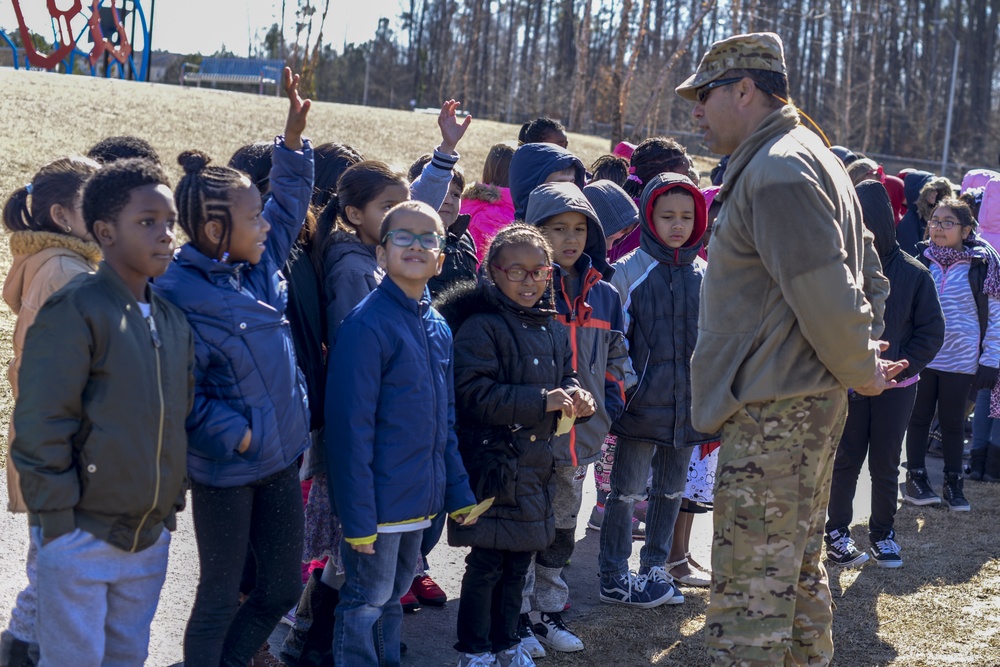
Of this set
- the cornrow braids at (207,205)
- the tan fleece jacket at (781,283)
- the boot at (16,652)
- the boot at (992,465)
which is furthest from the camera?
the boot at (992,465)

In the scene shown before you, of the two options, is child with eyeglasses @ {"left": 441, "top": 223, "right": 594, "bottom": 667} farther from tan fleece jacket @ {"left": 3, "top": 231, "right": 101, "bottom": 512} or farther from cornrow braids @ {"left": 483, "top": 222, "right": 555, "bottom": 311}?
tan fleece jacket @ {"left": 3, "top": 231, "right": 101, "bottom": 512}

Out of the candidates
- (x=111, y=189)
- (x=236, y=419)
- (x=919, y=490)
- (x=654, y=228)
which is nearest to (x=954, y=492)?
(x=919, y=490)

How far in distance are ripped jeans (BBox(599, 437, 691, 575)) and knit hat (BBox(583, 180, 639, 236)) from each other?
43.7 inches

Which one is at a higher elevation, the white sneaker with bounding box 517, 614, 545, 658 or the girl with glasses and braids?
the girl with glasses and braids

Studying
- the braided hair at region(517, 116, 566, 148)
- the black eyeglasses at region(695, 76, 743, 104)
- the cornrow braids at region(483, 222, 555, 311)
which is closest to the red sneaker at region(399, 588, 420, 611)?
the cornrow braids at region(483, 222, 555, 311)

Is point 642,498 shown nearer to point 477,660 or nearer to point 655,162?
point 477,660

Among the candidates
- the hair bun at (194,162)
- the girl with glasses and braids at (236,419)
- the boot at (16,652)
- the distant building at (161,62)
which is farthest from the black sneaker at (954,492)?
the distant building at (161,62)

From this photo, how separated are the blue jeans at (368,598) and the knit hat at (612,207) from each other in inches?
86.1

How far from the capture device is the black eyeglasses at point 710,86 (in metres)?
3.53

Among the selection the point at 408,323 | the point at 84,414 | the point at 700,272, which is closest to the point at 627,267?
the point at 700,272

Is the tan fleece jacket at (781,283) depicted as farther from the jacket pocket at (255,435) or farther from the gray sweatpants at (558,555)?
the jacket pocket at (255,435)

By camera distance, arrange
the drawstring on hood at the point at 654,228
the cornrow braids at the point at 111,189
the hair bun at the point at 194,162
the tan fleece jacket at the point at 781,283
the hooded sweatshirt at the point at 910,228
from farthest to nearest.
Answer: the hooded sweatshirt at the point at 910,228, the drawstring on hood at the point at 654,228, the hair bun at the point at 194,162, the tan fleece jacket at the point at 781,283, the cornrow braids at the point at 111,189

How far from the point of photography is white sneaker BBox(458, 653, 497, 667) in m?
3.98

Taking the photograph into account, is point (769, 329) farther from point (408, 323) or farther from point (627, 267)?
point (627, 267)
